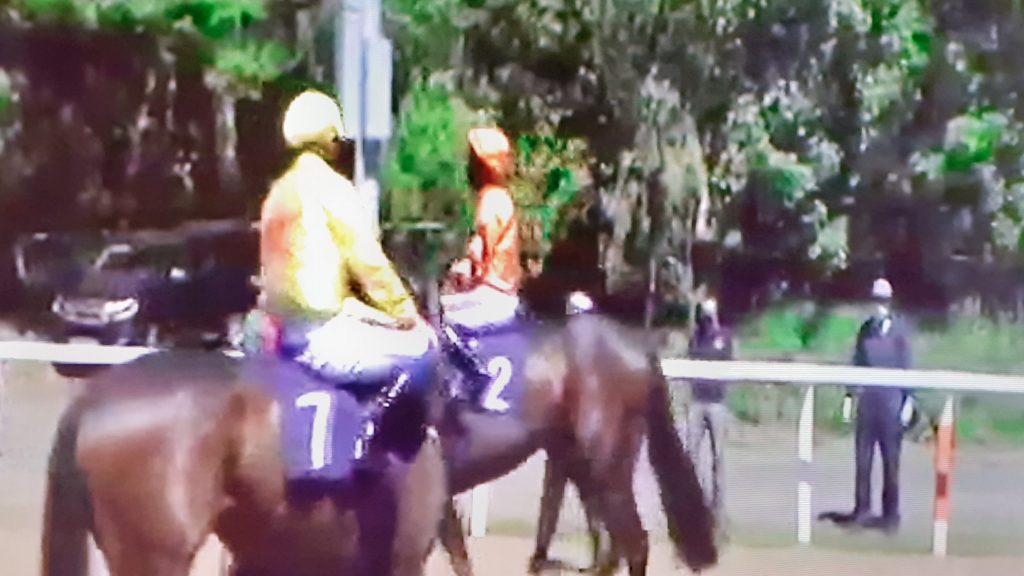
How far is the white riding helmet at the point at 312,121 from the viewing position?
1.45 metres

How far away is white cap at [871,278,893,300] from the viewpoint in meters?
1.52

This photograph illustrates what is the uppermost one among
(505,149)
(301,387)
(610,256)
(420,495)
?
(505,149)

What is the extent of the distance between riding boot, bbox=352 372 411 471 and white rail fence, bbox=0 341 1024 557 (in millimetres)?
133

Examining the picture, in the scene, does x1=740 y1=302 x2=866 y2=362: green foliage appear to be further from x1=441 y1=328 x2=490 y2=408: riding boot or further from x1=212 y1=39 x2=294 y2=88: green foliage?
x1=212 y1=39 x2=294 y2=88: green foliage

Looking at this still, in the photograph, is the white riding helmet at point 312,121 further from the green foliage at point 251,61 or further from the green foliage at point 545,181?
the green foliage at point 545,181

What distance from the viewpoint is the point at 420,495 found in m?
1.46

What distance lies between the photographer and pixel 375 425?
4.66 feet

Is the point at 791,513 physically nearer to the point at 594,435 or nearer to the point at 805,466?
the point at 805,466

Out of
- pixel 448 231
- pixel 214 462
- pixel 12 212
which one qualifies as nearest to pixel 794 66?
pixel 448 231

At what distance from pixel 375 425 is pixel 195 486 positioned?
7.1 inches

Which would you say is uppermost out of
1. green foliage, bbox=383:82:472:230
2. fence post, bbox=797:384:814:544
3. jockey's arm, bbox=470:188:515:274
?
green foliage, bbox=383:82:472:230

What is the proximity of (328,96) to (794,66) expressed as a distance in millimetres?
478

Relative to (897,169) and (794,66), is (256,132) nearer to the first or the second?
(794,66)

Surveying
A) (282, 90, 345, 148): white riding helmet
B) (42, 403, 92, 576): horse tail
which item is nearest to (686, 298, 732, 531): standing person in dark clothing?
(282, 90, 345, 148): white riding helmet
